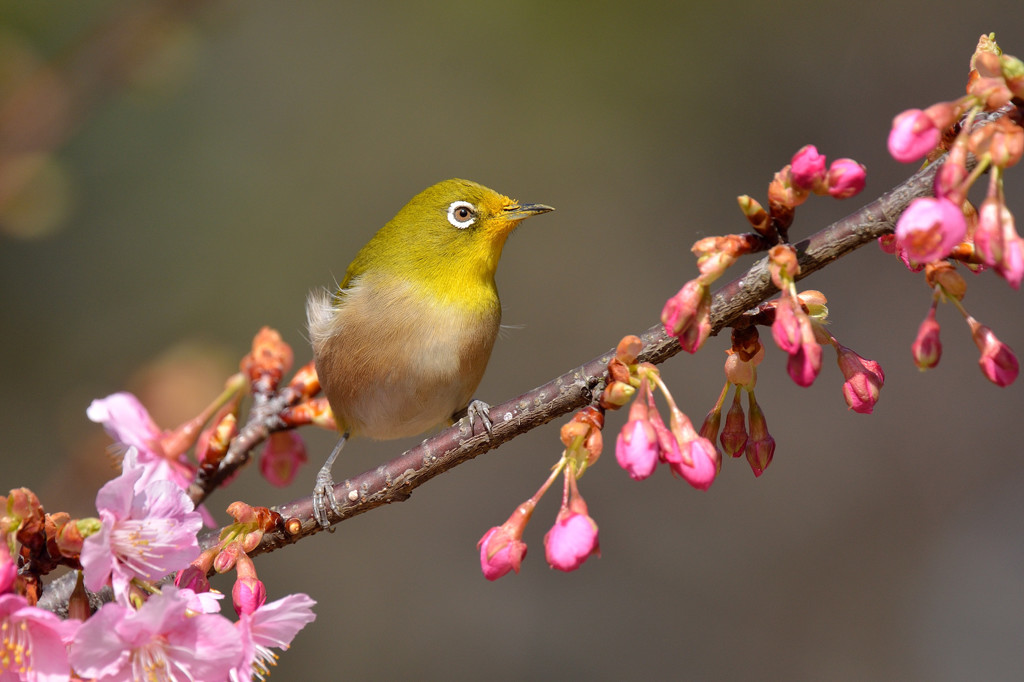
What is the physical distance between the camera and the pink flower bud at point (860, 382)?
1976 millimetres

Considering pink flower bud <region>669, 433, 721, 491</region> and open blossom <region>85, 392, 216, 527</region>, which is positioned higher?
open blossom <region>85, 392, 216, 527</region>

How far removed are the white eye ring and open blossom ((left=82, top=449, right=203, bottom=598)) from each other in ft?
8.66

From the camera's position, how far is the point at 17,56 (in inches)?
121

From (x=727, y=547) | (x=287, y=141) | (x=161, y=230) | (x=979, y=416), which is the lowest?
(x=727, y=547)

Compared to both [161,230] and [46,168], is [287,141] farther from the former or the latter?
[46,168]

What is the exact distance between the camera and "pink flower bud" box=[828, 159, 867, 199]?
6.05 ft

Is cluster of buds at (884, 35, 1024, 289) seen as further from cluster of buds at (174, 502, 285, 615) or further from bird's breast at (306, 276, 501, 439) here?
bird's breast at (306, 276, 501, 439)

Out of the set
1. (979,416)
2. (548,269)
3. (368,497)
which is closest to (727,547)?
(979,416)

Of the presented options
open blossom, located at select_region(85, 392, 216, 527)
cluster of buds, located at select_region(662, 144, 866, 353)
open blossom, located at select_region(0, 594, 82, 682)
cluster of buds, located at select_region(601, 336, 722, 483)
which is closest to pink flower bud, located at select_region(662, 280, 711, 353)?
cluster of buds, located at select_region(662, 144, 866, 353)

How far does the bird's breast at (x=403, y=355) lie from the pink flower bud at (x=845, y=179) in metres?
2.45

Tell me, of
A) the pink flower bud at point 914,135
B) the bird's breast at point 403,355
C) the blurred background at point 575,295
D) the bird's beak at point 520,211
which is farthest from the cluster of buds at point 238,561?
the blurred background at point 575,295

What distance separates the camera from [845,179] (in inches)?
72.9

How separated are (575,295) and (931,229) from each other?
24.5ft

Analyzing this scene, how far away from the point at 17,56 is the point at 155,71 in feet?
1.56
